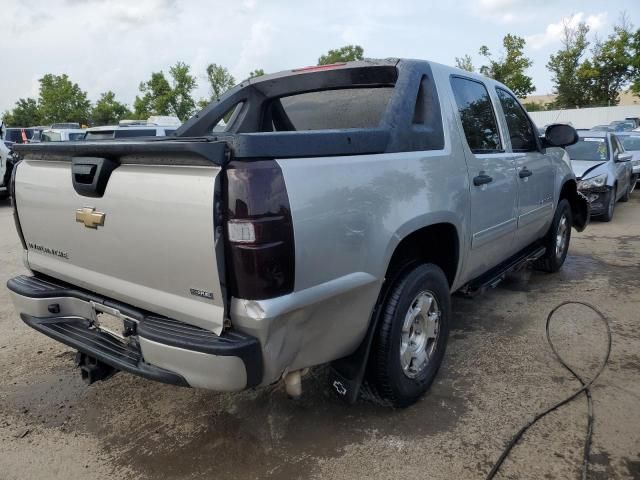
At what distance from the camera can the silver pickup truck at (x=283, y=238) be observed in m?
2.04

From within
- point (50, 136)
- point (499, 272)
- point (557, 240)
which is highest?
point (50, 136)

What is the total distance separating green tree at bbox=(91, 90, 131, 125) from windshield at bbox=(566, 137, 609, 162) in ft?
164

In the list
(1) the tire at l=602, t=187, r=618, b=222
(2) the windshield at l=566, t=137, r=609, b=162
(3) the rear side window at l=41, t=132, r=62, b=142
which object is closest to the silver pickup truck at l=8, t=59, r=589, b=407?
(1) the tire at l=602, t=187, r=618, b=222

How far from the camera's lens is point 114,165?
93.6 inches

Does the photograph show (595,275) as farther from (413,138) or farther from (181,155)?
(181,155)

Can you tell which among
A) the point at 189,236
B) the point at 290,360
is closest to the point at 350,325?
the point at 290,360

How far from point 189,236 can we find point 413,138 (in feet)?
4.63

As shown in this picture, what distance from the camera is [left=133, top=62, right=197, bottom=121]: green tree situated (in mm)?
40812

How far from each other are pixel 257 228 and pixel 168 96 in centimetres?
4174

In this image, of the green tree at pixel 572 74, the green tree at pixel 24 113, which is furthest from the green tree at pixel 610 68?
the green tree at pixel 24 113

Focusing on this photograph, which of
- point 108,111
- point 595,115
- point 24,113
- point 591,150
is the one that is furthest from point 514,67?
point 24,113

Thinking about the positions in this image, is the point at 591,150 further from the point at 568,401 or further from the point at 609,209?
the point at 568,401

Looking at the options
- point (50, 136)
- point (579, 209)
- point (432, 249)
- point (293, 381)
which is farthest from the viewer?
point (50, 136)

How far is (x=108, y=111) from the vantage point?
51281mm
